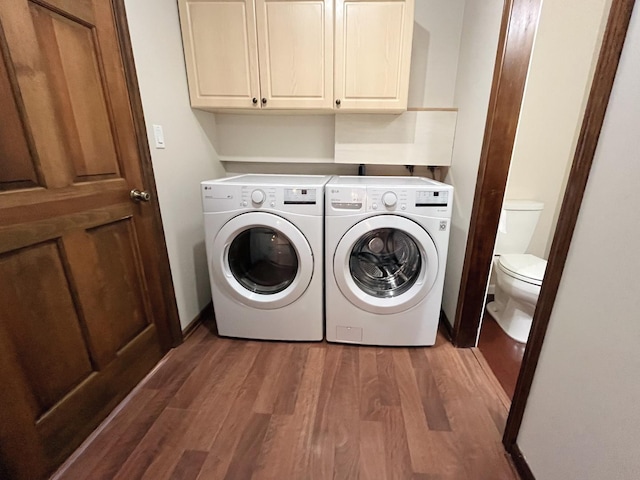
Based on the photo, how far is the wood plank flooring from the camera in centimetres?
101

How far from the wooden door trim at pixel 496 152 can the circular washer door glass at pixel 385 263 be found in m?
0.28

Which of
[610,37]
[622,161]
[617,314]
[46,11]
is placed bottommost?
[617,314]

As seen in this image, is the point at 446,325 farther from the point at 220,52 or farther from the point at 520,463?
the point at 220,52

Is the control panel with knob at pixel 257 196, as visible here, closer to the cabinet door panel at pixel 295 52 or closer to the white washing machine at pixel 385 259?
A: the white washing machine at pixel 385 259

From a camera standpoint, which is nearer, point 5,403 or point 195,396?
point 5,403

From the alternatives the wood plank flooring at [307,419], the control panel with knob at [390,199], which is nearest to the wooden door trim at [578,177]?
the wood plank flooring at [307,419]

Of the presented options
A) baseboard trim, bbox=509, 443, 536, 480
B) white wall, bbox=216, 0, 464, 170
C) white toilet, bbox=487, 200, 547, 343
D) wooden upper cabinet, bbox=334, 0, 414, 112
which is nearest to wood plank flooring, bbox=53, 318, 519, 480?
Answer: baseboard trim, bbox=509, 443, 536, 480

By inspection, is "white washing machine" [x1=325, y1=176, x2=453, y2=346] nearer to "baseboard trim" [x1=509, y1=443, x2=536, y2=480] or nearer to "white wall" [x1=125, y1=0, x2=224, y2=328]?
"baseboard trim" [x1=509, y1=443, x2=536, y2=480]

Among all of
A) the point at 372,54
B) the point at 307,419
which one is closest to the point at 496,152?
the point at 372,54

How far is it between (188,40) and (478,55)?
1.54 metres

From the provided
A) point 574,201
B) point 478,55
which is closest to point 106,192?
point 574,201

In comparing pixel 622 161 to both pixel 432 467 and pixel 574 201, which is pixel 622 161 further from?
pixel 432 467

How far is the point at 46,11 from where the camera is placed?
0.90 metres

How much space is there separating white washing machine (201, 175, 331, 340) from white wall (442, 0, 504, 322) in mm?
777
